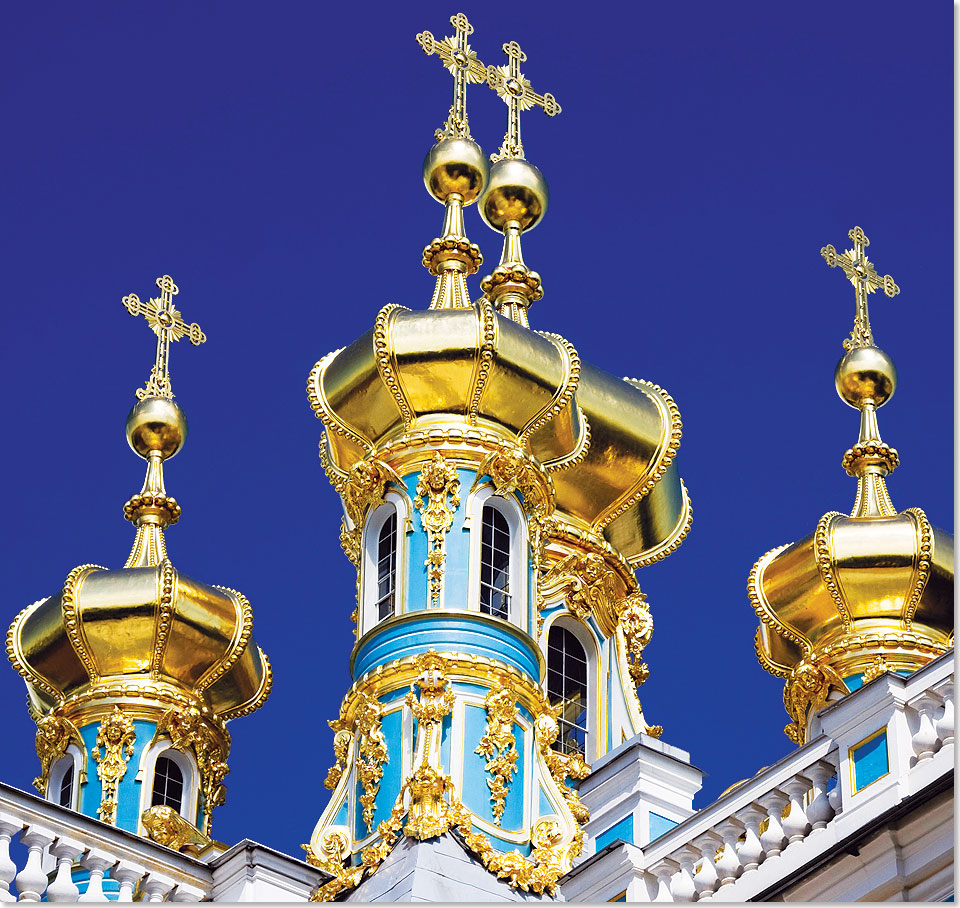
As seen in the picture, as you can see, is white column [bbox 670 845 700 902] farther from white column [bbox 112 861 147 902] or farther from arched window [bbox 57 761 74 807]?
arched window [bbox 57 761 74 807]

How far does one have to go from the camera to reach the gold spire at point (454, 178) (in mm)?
24125

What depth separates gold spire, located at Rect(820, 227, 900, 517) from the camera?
2638 cm

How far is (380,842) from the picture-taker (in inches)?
802

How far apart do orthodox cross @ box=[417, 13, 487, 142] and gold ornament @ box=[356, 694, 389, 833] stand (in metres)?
5.94

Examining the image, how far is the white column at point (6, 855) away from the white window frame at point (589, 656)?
10647 millimetres

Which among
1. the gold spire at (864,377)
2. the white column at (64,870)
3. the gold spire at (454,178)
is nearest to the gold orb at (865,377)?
the gold spire at (864,377)

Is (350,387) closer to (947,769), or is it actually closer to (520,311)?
(520,311)

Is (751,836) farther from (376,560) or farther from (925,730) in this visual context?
(376,560)

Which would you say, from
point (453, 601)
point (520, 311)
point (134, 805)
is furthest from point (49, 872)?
point (520, 311)

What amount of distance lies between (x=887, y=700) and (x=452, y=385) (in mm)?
8568

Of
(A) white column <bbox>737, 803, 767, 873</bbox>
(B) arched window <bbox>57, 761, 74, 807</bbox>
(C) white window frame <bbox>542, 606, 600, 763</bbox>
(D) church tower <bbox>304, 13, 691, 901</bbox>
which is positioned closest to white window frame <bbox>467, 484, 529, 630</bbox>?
(D) church tower <bbox>304, 13, 691, 901</bbox>

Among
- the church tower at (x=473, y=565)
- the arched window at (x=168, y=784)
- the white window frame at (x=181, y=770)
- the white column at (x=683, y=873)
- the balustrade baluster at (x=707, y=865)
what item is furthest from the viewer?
the arched window at (x=168, y=784)

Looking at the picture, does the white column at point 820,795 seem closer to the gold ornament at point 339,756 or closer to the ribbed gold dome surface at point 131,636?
the gold ornament at point 339,756

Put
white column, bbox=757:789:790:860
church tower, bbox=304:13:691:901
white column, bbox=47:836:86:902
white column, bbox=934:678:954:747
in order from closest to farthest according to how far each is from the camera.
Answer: white column, bbox=934:678:954:747, white column, bbox=47:836:86:902, white column, bbox=757:789:790:860, church tower, bbox=304:13:691:901
